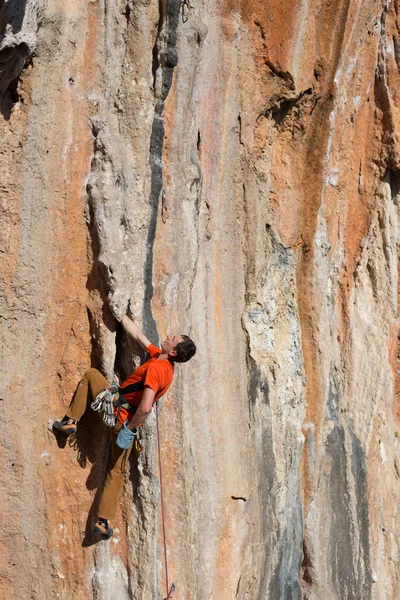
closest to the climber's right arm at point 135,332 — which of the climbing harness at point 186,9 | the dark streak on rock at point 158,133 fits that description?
the dark streak on rock at point 158,133

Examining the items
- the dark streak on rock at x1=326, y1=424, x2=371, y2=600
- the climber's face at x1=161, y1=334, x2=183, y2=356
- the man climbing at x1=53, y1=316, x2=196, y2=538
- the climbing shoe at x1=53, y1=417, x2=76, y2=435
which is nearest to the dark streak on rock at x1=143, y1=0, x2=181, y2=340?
the man climbing at x1=53, y1=316, x2=196, y2=538

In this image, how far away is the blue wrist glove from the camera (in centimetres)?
464

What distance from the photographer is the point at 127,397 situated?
4.69 m

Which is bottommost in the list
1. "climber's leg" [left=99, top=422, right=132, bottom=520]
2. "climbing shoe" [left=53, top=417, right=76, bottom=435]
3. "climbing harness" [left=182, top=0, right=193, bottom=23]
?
"climber's leg" [left=99, top=422, right=132, bottom=520]

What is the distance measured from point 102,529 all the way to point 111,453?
19.6 inches

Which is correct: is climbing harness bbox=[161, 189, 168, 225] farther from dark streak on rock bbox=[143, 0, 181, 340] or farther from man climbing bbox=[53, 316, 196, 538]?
man climbing bbox=[53, 316, 196, 538]

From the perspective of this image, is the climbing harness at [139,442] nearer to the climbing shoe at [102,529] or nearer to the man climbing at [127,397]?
the man climbing at [127,397]

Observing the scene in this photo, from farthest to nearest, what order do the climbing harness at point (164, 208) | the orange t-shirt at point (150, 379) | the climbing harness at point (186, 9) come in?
the climbing harness at point (164, 208)
the climbing harness at point (186, 9)
the orange t-shirt at point (150, 379)

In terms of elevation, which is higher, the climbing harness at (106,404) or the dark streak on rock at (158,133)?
the dark streak on rock at (158,133)

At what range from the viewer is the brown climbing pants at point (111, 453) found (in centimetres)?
475

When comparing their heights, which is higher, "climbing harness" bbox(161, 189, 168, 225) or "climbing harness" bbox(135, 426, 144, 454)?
"climbing harness" bbox(161, 189, 168, 225)

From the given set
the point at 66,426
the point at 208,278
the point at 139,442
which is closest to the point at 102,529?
the point at 139,442

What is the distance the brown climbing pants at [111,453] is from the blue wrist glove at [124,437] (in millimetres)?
86

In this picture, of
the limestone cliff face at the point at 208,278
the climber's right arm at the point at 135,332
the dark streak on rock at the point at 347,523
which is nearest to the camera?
the limestone cliff face at the point at 208,278
